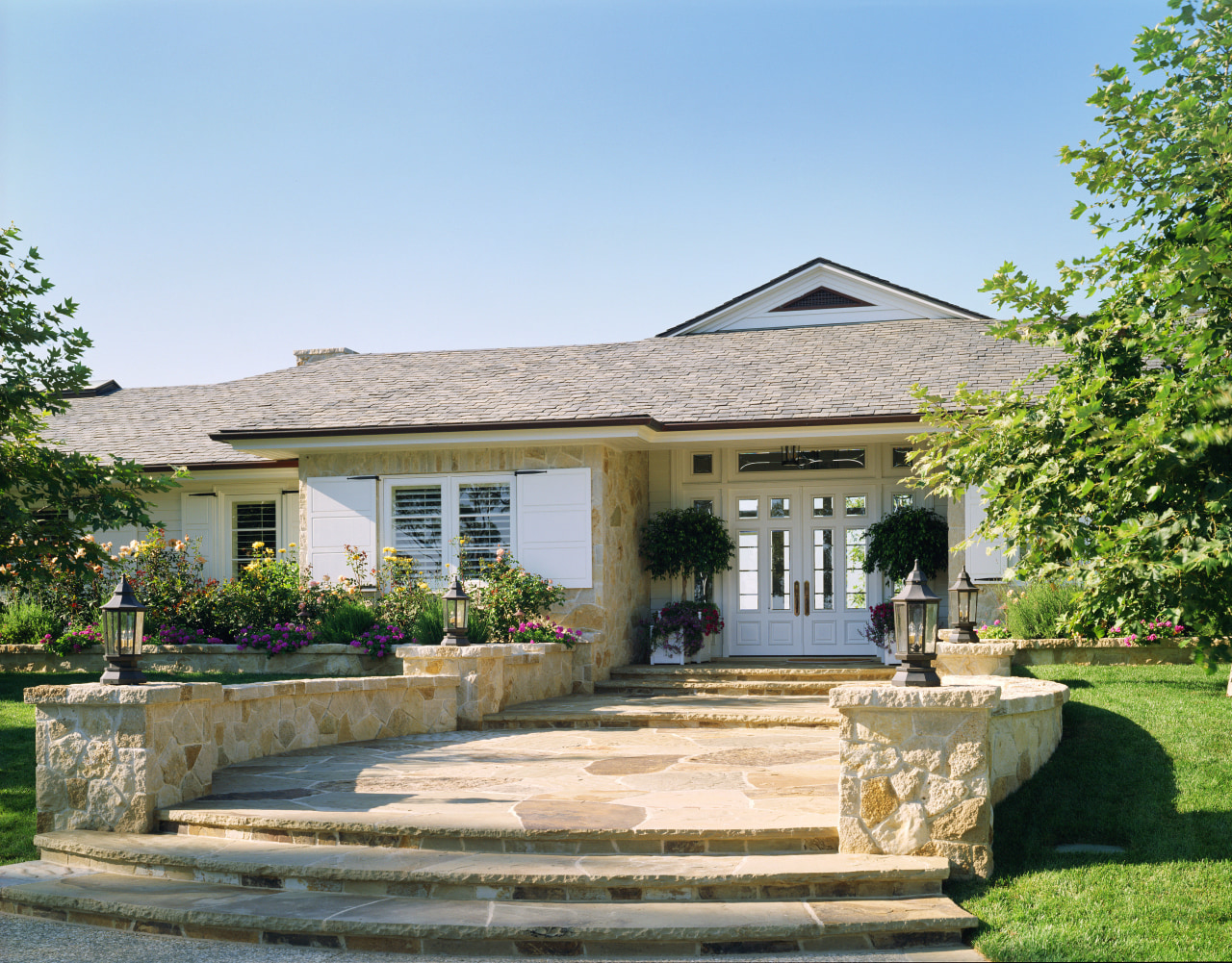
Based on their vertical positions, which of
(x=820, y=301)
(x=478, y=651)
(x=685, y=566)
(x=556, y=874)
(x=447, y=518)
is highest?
(x=820, y=301)

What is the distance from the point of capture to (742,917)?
4.53 m

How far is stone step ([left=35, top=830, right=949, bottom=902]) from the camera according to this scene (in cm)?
482

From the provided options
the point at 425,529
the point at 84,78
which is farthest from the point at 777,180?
the point at 84,78

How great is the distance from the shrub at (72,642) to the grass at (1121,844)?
1087cm

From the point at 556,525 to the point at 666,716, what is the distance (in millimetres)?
3167

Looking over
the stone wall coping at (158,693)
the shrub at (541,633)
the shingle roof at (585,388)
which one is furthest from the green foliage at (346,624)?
the stone wall coping at (158,693)

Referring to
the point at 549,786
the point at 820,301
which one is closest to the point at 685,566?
the point at 820,301

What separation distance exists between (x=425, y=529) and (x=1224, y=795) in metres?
9.09

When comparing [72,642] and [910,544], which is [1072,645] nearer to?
[910,544]

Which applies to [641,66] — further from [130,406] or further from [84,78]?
[130,406]

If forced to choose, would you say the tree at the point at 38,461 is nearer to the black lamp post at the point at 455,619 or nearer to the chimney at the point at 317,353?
the black lamp post at the point at 455,619

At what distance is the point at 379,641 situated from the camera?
11742 mm

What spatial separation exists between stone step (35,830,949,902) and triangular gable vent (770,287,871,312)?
42.8 feet

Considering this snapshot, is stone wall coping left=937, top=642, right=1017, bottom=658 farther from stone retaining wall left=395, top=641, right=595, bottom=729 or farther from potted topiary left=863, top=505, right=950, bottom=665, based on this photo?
stone retaining wall left=395, top=641, right=595, bottom=729
